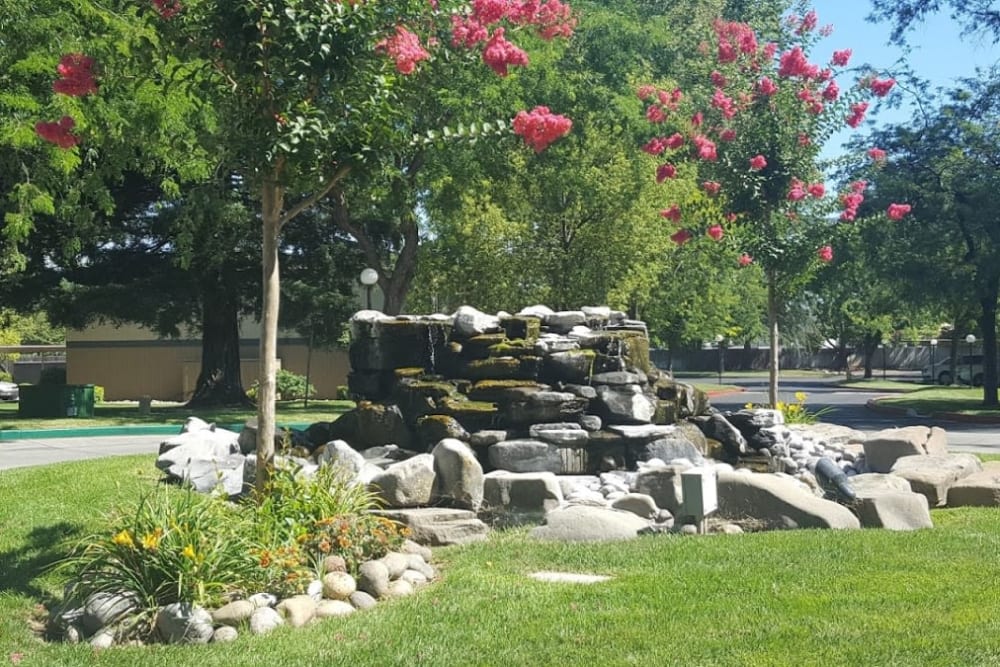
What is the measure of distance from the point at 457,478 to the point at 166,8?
4.52 m

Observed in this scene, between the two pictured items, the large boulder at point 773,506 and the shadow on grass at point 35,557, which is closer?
the shadow on grass at point 35,557

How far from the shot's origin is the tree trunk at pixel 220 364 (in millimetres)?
28875

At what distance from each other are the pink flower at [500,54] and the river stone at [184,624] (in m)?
4.92

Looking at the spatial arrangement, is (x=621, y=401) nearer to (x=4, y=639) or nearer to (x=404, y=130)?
(x=404, y=130)

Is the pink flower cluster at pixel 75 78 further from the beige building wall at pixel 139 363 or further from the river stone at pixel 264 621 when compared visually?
the beige building wall at pixel 139 363

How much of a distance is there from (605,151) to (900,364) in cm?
5307

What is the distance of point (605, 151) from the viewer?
27.3 meters

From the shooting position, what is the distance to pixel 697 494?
8.64 meters

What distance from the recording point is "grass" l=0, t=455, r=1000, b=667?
5242 mm

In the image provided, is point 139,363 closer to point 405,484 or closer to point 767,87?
point 767,87

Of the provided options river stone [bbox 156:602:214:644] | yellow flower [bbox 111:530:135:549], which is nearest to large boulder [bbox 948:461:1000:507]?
river stone [bbox 156:602:214:644]

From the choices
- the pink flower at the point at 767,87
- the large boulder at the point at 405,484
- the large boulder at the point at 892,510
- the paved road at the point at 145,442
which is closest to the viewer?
the large boulder at the point at 892,510

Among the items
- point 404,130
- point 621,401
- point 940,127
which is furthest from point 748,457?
point 940,127

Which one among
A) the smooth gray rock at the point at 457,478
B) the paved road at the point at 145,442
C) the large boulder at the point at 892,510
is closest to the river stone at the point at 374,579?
the smooth gray rock at the point at 457,478
